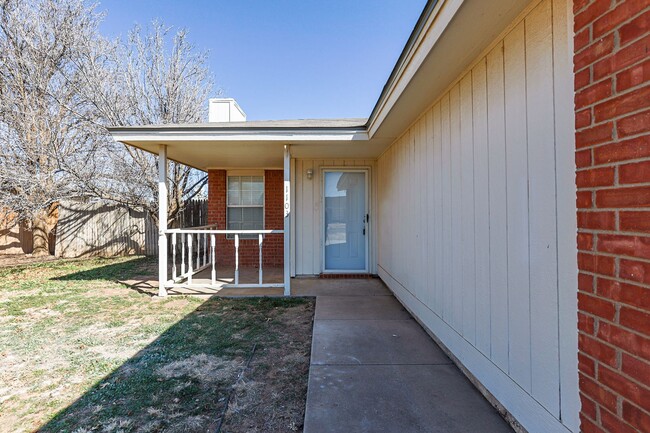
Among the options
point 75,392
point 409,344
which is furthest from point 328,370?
point 75,392

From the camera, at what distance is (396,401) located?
228 cm

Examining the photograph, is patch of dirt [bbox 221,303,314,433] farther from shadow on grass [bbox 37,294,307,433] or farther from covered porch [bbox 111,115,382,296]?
covered porch [bbox 111,115,382,296]

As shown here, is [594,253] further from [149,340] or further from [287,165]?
[287,165]

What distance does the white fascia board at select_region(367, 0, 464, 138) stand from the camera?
200cm

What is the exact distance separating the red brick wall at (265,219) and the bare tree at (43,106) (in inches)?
149

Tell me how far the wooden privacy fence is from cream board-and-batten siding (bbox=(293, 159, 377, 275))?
5310 millimetres

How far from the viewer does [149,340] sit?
11.4ft

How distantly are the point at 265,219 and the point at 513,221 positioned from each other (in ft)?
21.3

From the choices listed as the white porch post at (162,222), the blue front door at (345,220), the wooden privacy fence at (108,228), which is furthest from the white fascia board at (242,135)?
the wooden privacy fence at (108,228)

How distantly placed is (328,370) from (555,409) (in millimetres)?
1642

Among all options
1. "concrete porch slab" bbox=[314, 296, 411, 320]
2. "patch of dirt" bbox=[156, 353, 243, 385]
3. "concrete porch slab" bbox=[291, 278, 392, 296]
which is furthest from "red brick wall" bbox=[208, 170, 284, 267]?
"patch of dirt" bbox=[156, 353, 243, 385]

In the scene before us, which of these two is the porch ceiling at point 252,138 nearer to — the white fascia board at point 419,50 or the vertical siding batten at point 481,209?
the white fascia board at point 419,50

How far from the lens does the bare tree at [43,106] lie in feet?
27.3

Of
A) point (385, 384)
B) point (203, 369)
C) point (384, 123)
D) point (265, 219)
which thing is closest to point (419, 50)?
point (384, 123)
